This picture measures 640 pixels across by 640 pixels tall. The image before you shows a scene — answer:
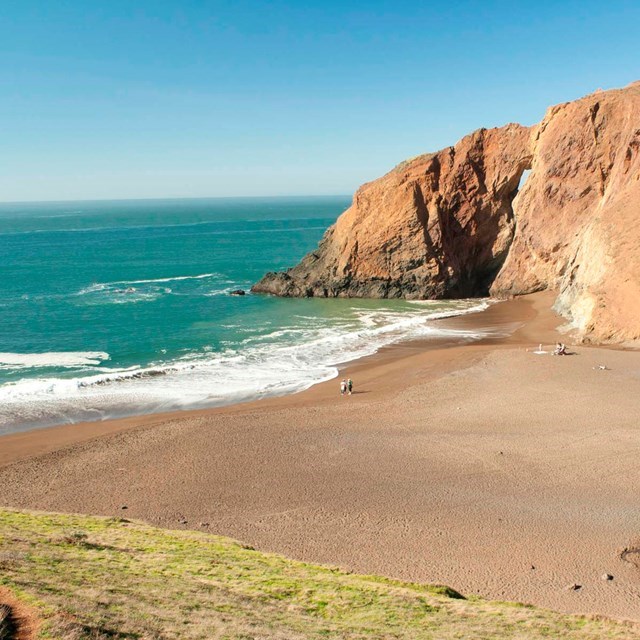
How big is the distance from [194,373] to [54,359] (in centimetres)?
829

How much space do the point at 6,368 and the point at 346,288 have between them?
30133mm

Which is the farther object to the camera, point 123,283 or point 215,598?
point 123,283

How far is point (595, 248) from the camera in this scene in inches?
1436

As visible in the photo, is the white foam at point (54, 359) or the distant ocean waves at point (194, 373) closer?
the distant ocean waves at point (194, 373)

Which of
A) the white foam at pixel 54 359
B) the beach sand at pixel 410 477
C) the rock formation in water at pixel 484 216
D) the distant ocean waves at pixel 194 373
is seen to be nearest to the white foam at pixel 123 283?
the rock formation in water at pixel 484 216

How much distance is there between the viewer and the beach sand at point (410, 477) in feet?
41.5

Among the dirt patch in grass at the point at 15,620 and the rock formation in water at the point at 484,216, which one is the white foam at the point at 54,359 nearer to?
the rock formation in water at the point at 484,216

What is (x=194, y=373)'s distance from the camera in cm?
3069

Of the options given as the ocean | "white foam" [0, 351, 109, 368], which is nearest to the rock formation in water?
the ocean

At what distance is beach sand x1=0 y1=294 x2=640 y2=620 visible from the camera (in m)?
12.6

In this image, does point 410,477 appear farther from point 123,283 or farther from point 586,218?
point 123,283

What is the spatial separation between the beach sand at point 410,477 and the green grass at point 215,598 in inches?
94.5

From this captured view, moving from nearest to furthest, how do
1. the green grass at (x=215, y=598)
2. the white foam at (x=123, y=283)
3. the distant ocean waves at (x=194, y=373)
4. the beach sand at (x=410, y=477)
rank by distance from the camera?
the green grass at (x=215, y=598) → the beach sand at (x=410, y=477) → the distant ocean waves at (x=194, y=373) → the white foam at (x=123, y=283)

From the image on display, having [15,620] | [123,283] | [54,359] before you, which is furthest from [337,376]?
[123,283]
